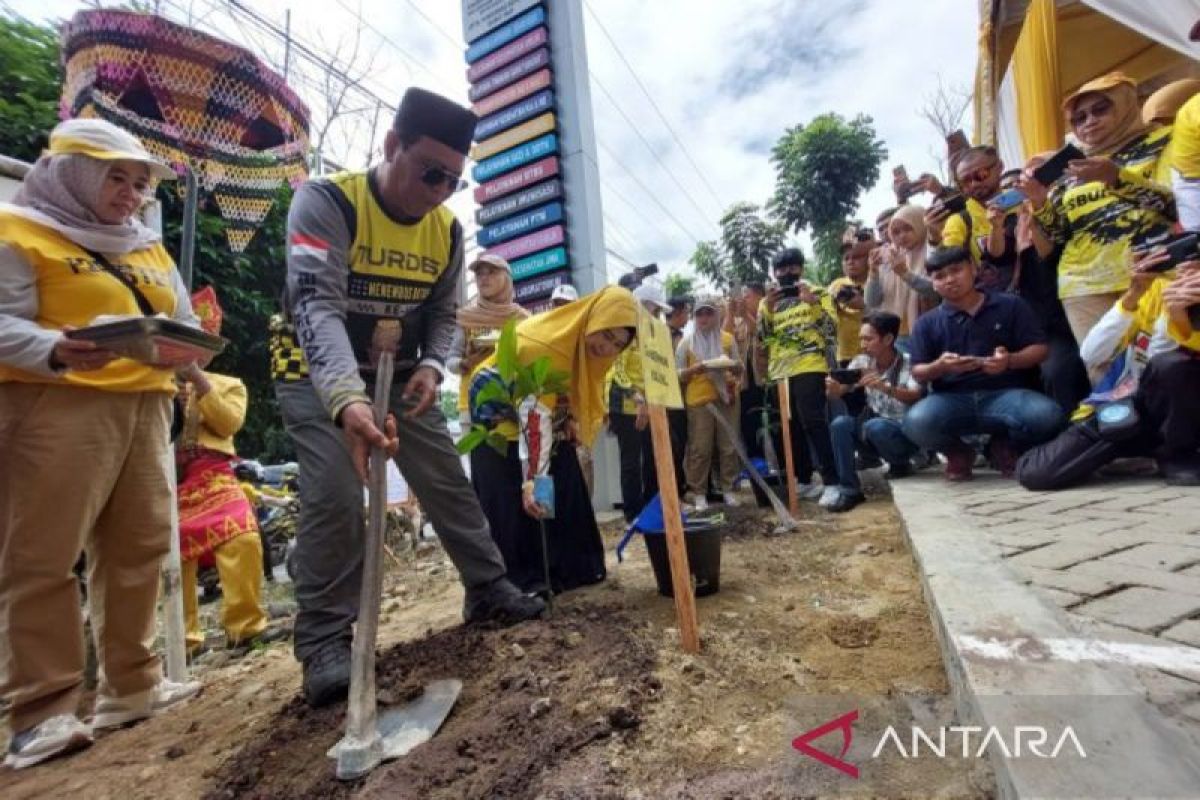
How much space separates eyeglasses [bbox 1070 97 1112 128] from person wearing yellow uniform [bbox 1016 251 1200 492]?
102 centimetres

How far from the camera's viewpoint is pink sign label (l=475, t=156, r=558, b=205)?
20.9ft

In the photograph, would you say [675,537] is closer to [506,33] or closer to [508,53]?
[508,53]

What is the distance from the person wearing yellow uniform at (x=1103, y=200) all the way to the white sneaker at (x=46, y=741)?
464cm

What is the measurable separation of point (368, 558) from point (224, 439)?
2176mm

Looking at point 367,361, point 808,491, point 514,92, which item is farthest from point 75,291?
point 514,92

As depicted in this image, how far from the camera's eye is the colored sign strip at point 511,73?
650cm

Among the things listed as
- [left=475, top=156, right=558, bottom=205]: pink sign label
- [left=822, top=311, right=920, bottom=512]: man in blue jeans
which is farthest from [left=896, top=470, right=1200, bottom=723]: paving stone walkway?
[left=475, top=156, right=558, bottom=205]: pink sign label

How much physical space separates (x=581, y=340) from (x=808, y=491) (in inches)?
114

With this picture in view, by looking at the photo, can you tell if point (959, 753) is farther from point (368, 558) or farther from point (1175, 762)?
point (368, 558)

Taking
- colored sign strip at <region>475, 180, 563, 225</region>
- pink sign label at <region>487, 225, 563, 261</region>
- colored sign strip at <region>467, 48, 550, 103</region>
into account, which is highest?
colored sign strip at <region>467, 48, 550, 103</region>

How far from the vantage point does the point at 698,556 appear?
2.49 meters

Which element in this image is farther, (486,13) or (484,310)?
(486,13)

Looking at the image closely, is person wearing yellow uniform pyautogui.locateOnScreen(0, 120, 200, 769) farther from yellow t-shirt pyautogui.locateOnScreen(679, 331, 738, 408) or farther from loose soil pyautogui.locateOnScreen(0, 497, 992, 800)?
yellow t-shirt pyautogui.locateOnScreen(679, 331, 738, 408)

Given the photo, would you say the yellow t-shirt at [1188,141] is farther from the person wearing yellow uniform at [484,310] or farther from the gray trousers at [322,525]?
the gray trousers at [322,525]
